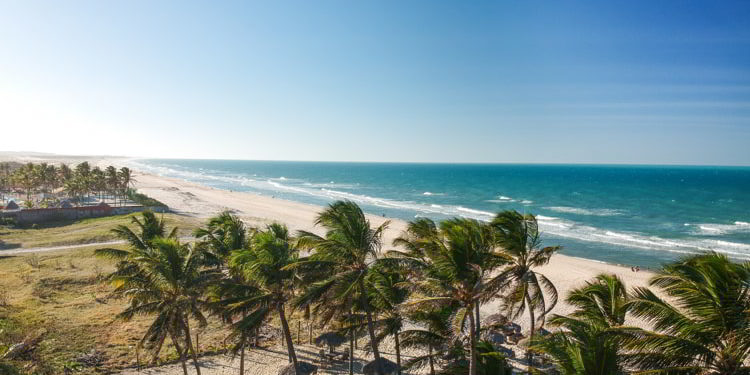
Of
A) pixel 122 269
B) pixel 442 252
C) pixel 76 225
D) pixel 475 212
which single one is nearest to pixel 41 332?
pixel 122 269

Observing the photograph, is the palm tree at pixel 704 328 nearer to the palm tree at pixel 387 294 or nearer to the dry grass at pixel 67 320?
the palm tree at pixel 387 294

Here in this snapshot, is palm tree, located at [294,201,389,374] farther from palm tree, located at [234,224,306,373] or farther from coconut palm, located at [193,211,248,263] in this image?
coconut palm, located at [193,211,248,263]

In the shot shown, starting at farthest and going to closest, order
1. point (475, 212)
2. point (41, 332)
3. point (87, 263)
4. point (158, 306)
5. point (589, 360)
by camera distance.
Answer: point (475, 212), point (87, 263), point (41, 332), point (158, 306), point (589, 360)

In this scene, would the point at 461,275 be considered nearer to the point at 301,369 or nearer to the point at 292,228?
the point at 301,369

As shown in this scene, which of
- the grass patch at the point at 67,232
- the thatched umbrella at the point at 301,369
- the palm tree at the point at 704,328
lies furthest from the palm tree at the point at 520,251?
the grass patch at the point at 67,232

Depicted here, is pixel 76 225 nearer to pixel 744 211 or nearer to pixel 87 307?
pixel 87 307
